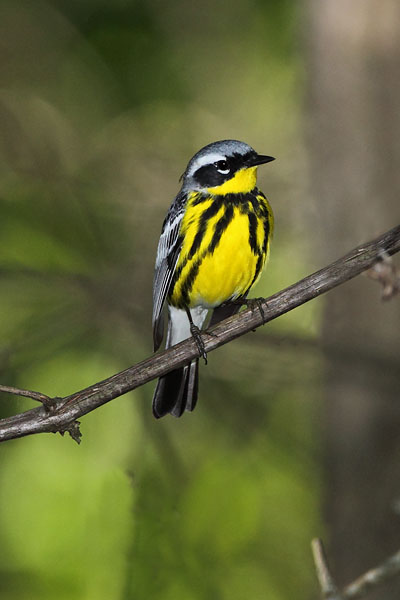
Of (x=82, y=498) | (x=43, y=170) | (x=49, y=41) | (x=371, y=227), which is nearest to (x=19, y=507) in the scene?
(x=82, y=498)

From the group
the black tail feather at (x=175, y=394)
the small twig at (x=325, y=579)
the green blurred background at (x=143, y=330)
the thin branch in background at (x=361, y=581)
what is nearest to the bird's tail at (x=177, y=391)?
the black tail feather at (x=175, y=394)

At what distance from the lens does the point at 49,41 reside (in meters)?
6.86

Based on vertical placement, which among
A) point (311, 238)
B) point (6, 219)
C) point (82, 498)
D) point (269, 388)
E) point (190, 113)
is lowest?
point (82, 498)

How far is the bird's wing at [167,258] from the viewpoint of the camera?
4.02 meters

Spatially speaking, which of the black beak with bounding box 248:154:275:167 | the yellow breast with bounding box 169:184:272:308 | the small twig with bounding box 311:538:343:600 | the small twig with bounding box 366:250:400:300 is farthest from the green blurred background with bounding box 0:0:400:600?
the small twig with bounding box 311:538:343:600

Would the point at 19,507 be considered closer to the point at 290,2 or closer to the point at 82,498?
the point at 82,498

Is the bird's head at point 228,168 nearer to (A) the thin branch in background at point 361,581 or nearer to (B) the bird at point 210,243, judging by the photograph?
(B) the bird at point 210,243

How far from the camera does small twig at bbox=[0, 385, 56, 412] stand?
2.56 m

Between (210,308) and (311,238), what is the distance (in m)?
1.25

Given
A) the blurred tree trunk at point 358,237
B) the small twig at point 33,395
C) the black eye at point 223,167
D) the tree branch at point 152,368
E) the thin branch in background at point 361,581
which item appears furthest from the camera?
the blurred tree trunk at point 358,237

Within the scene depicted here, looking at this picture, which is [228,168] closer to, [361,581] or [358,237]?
[358,237]

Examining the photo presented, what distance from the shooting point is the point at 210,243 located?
3.88 meters

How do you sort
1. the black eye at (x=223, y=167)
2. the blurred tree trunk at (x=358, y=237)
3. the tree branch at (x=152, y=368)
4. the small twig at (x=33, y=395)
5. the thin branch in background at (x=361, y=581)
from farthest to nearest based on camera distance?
the blurred tree trunk at (x=358, y=237)
the black eye at (x=223, y=167)
the tree branch at (x=152, y=368)
the small twig at (x=33, y=395)
the thin branch in background at (x=361, y=581)

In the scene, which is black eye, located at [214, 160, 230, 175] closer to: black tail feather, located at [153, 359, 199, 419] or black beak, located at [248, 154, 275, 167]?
black beak, located at [248, 154, 275, 167]
